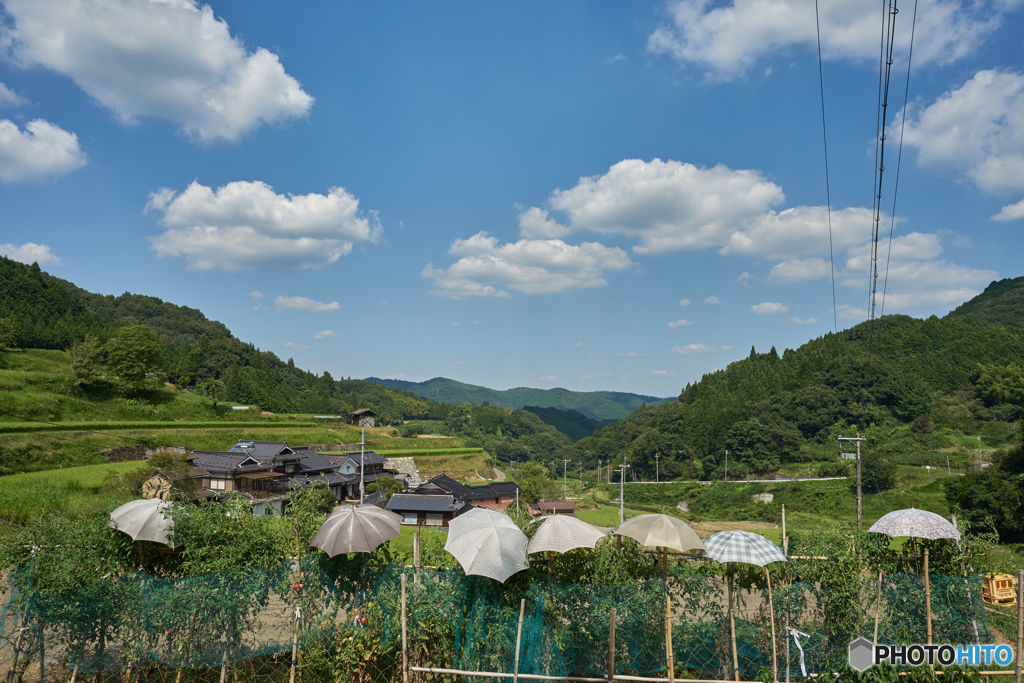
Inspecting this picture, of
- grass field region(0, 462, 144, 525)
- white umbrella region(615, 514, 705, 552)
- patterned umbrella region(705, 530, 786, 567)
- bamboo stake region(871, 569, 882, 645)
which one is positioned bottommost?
grass field region(0, 462, 144, 525)

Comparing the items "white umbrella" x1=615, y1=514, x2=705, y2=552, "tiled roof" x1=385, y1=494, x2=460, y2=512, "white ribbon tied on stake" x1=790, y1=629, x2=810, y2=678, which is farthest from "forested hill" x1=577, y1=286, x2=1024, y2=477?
"white umbrella" x1=615, y1=514, x2=705, y2=552

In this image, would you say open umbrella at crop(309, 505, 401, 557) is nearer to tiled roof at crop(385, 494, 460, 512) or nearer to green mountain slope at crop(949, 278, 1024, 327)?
tiled roof at crop(385, 494, 460, 512)

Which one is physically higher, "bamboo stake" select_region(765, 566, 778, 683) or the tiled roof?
"bamboo stake" select_region(765, 566, 778, 683)

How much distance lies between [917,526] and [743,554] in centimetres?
253

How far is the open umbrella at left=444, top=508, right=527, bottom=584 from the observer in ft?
20.6

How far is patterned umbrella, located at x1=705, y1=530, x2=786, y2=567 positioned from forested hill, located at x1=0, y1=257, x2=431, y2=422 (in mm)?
63830

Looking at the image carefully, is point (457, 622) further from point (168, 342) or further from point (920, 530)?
point (168, 342)

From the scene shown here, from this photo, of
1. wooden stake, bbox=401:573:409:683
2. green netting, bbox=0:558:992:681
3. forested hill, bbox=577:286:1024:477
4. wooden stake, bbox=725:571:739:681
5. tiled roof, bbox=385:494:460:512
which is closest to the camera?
wooden stake, bbox=401:573:409:683

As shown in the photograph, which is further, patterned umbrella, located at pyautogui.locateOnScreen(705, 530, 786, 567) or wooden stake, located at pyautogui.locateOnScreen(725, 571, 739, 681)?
wooden stake, located at pyautogui.locateOnScreen(725, 571, 739, 681)

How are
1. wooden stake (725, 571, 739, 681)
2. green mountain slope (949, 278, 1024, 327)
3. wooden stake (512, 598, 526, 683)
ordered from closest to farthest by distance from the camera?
wooden stake (512, 598, 526, 683)
wooden stake (725, 571, 739, 681)
green mountain slope (949, 278, 1024, 327)

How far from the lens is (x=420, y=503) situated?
3897 centimetres

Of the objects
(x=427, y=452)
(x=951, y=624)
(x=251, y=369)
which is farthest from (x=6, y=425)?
(x=251, y=369)

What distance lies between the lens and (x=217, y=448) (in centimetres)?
4494

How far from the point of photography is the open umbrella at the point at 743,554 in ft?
20.6
